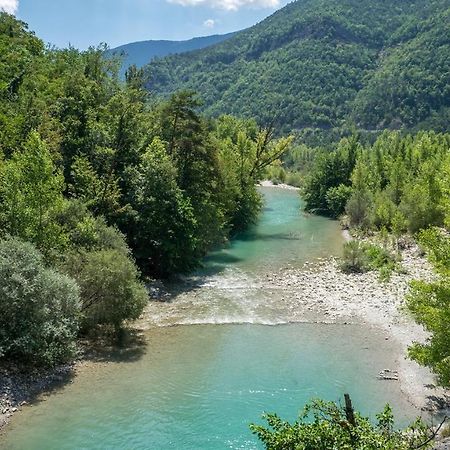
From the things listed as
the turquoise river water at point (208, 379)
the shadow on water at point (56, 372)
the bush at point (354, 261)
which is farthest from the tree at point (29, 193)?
the bush at point (354, 261)

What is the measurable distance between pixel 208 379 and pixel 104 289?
6.58m

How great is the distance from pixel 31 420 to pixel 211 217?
80.8ft

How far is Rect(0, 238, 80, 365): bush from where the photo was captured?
70.4 ft

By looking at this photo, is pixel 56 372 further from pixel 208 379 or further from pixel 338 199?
pixel 338 199

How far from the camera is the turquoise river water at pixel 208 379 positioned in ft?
62.8

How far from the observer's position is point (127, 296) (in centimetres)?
2645

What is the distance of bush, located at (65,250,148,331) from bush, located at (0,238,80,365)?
2.56 metres

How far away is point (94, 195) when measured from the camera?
112 ft

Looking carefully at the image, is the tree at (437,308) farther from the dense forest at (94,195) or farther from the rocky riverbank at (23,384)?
the rocky riverbank at (23,384)

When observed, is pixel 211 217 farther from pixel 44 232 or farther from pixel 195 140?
pixel 44 232

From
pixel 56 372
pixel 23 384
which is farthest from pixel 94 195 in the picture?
pixel 23 384

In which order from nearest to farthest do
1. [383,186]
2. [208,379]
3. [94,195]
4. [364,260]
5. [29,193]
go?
[208,379], [29,193], [94,195], [364,260], [383,186]

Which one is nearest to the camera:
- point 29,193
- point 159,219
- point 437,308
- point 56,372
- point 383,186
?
point 437,308

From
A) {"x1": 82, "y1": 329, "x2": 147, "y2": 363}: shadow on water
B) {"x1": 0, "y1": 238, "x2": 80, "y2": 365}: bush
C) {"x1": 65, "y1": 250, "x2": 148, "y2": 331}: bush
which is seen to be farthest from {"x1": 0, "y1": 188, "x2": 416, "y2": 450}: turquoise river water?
{"x1": 65, "y1": 250, "x2": 148, "y2": 331}: bush
